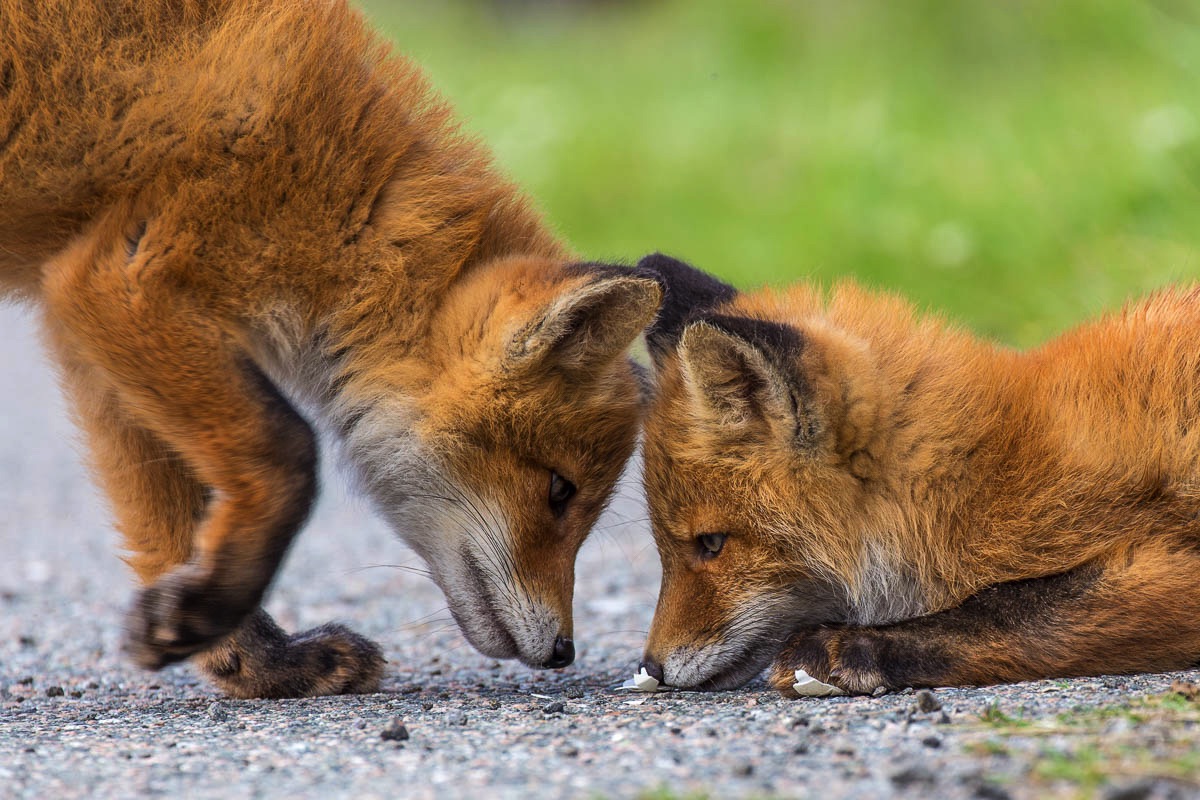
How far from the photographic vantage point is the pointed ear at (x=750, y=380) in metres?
4.43

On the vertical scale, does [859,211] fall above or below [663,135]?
below

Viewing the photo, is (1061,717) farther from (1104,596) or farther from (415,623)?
(415,623)

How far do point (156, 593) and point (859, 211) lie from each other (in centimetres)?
792

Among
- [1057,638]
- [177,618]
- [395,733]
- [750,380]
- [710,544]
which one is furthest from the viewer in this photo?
[710,544]

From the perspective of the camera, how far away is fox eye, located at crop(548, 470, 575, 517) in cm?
507

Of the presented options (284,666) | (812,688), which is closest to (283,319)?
(284,666)

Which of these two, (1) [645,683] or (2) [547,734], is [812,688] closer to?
(1) [645,683]

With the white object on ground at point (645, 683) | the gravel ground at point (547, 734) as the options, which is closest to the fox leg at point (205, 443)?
the gravel ground at point (547, 734)

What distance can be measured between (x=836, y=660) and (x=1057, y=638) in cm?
73

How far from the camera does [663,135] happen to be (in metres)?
14.9

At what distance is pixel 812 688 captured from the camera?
4395mm

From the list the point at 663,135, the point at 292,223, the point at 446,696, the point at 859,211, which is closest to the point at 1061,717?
the point at 446,696

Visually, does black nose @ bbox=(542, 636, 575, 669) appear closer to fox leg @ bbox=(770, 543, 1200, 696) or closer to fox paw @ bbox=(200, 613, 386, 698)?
fox paw @ bbox=(200, 613, 386, 698)

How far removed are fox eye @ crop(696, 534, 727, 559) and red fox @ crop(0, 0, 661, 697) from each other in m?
0.51
